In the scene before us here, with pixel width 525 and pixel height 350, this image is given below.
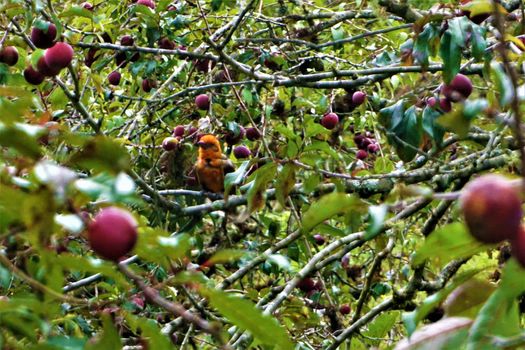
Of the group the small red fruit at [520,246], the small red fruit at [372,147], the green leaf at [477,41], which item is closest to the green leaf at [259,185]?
the green leaf at [477,41]

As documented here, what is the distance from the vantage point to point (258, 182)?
166cm

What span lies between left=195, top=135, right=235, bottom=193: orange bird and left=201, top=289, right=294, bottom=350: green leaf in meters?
1.97

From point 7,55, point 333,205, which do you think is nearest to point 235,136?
point 7,55

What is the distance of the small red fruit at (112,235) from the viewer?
2.25ft

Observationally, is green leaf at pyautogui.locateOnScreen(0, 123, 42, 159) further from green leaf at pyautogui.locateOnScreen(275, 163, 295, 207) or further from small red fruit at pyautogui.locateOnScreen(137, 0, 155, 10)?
small red fruit at pyautogui.locateOnScreen(137, 0, 155, 10)

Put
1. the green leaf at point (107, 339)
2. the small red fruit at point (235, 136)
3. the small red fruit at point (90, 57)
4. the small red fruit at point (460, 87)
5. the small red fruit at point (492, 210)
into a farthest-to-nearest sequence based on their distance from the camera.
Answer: the small red fruit at point (235, 136) < the small red fruit at point (90, 57) < the small red fruit at point (460, 87) < the green leaf at point (107, 339) < the small red fruit at point (492, 210)

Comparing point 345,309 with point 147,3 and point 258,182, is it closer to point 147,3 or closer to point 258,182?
point 147,3

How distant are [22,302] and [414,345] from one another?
37 cm

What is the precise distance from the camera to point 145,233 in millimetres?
817

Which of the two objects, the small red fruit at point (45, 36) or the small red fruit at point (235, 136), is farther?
the small red fruit at point (235, 136)

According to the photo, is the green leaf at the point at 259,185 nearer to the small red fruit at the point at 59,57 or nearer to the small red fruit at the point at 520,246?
the small red fruit at the point at 59,57

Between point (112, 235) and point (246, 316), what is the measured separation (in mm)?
173

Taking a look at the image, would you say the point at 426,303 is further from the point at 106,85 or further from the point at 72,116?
the point at 106,85

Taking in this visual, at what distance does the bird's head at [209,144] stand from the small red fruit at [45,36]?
1009mm
